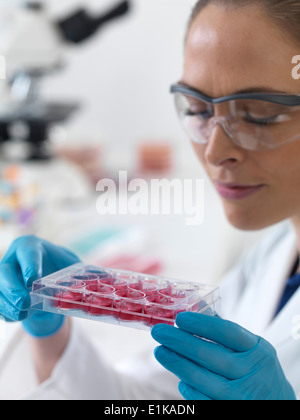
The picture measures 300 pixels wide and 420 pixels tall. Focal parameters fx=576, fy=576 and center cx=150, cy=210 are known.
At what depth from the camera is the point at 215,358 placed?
76cm

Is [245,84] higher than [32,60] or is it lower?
lower

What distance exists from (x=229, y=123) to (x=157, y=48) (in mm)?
2325

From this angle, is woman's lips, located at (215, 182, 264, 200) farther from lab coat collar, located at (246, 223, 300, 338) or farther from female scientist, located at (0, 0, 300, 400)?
lab coat collar, located at (246, 223, 300, 338)

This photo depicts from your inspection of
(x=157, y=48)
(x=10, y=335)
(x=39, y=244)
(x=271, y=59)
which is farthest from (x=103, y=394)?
(x=157, y=48)

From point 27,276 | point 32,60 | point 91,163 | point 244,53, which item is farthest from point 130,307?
point 91,163

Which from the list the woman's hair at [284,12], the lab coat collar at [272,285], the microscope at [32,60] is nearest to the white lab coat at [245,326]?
the lab coat collar at [272,285]

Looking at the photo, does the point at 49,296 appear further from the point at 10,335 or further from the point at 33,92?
the point at 33,92

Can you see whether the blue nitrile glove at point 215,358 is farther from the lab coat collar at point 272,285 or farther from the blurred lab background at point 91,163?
the blurred lab background at point 91,163

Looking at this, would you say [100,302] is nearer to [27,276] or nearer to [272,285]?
[27,276]

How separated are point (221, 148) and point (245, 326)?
0.41m

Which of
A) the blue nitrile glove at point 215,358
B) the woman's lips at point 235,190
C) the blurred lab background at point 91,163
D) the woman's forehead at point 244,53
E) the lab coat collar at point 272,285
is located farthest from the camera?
the blurred lab background at point 91,163

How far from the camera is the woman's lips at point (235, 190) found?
97 centimetres

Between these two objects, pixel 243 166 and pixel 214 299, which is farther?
pixel 243 166

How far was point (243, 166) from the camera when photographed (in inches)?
37.5
